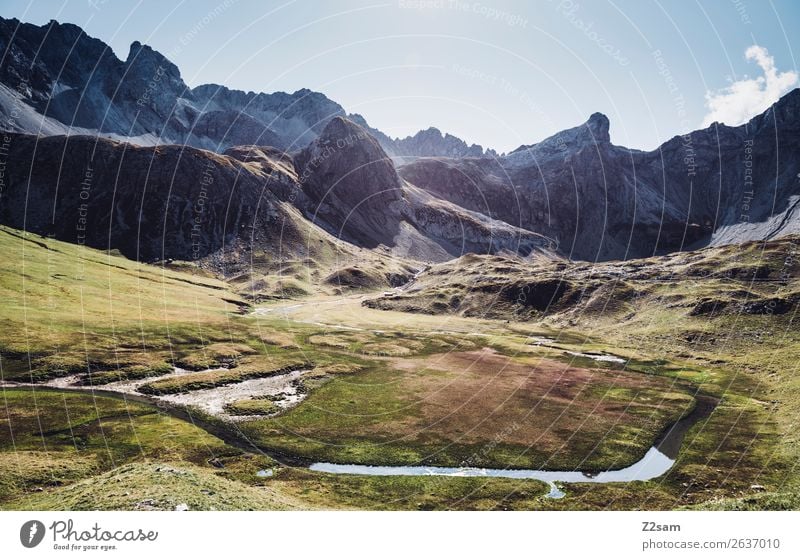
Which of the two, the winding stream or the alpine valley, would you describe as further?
the winding stream

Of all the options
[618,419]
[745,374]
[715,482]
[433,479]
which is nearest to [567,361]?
[745,374]

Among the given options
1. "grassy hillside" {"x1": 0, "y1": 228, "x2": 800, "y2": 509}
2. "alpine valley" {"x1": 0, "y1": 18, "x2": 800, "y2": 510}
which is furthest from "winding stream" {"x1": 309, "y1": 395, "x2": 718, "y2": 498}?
"grassy hillside" {"x1": 0, "y1": 228, "x2": 800, "y2": 509}

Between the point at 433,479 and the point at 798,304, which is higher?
the point at 798,304

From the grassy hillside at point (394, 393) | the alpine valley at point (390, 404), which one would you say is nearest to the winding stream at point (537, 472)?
the alpine valley at point (390, 404)

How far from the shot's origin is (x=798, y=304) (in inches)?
4323

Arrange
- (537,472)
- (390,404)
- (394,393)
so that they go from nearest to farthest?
(537,472) < (390,404) < (394,393)

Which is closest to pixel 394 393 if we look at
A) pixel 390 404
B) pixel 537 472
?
pixel 390 404

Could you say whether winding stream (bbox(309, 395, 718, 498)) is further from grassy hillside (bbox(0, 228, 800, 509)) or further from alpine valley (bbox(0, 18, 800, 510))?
grassy hillside (bbox(0, 228, 800, 509))

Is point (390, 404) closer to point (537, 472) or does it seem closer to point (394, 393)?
point (394, 393)

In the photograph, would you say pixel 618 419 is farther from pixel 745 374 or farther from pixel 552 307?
pixel 552 307

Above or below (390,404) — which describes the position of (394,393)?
above

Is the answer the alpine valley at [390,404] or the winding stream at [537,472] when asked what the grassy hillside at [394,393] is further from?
the winding stream at [537,472]

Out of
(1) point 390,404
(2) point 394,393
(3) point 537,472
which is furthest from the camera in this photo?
(2) point 394,393

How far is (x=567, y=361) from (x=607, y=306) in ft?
201
